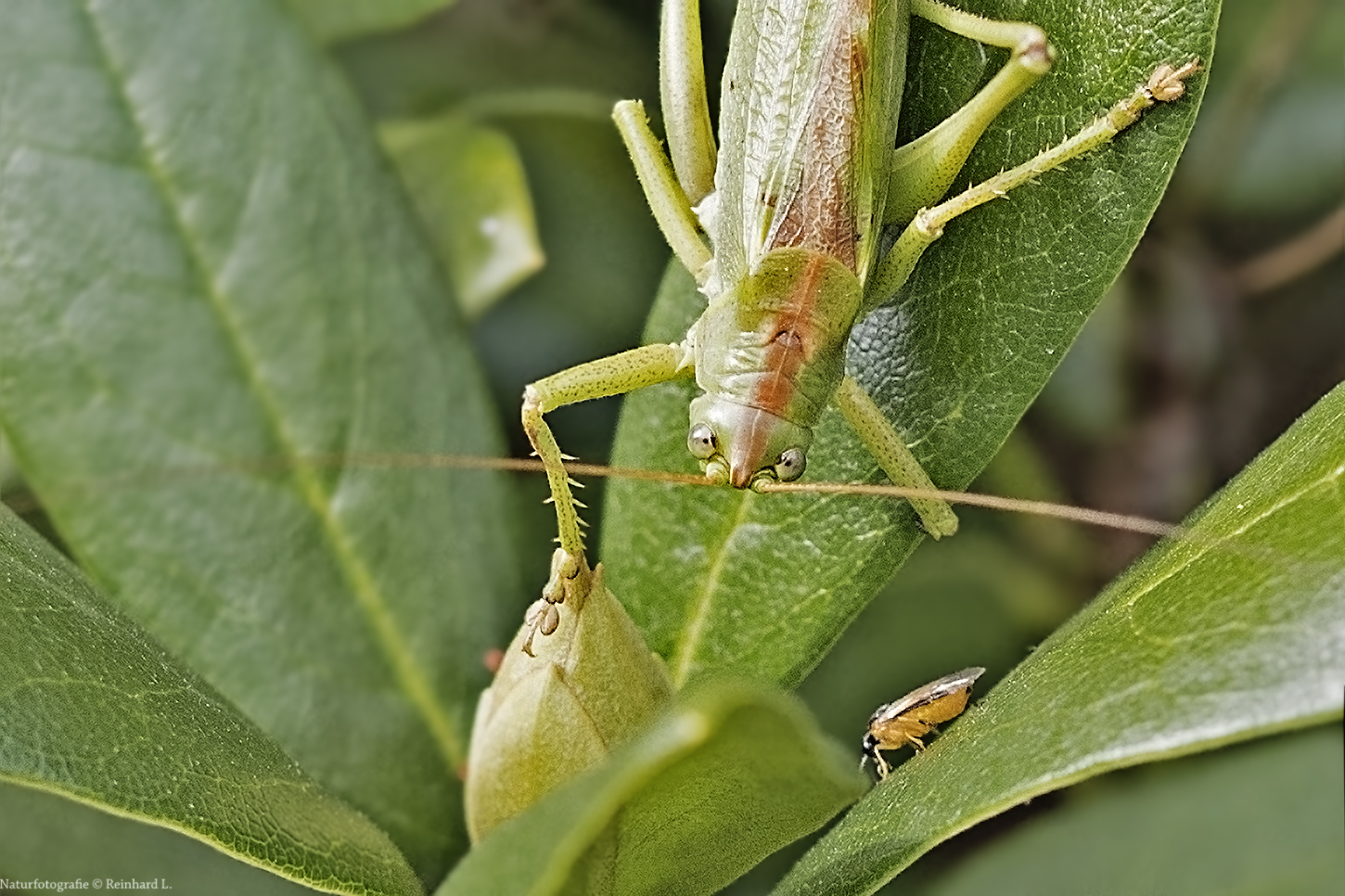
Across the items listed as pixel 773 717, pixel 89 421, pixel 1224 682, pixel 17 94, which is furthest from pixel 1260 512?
pixel 17 94

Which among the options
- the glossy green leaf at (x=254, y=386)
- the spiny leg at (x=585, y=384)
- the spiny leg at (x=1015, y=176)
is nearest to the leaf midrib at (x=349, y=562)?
the glossy green leaf at (x=254, y=386)

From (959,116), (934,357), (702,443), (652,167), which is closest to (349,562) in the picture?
(702,443)

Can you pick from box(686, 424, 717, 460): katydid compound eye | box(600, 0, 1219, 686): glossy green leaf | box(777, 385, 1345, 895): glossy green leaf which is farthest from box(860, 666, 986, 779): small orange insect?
box(686, 424, 717, 460): katydid compound eye

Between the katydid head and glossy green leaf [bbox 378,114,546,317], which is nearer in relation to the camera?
the katydid head

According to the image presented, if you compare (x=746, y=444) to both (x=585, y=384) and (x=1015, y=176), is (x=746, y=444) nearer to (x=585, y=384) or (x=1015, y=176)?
(x=585, y=384)

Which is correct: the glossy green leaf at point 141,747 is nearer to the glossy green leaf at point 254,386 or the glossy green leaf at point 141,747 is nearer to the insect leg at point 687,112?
the glossy green leaf at point 254,386

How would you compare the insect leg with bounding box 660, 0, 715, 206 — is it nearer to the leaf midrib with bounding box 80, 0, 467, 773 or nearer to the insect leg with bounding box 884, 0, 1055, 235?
the insect leg with bounding box 884, 0, 1055, 235

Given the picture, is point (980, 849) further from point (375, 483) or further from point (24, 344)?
point (24, 344)
